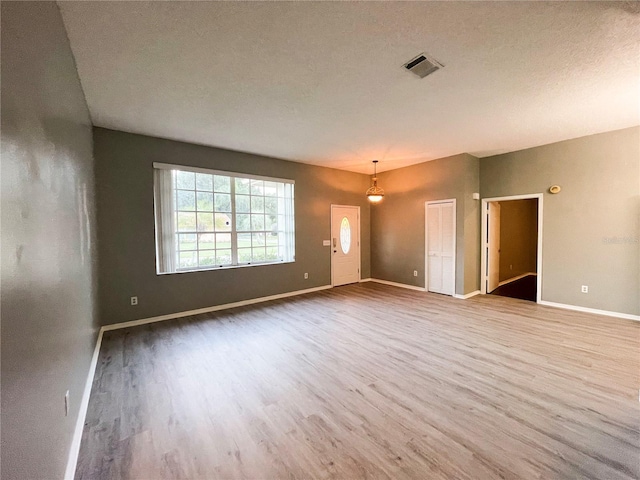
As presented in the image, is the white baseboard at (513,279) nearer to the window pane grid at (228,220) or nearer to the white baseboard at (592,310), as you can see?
the white baseboard at (592,310)

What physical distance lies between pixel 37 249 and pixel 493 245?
674 cm

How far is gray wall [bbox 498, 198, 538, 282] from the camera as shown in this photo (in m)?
6.56

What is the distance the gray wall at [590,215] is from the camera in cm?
388

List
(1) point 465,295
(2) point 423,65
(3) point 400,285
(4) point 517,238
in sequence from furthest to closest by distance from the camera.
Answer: (4) point 517,238 < (3) point 400,285 < (1) point 465,295 < (2) point 423,65

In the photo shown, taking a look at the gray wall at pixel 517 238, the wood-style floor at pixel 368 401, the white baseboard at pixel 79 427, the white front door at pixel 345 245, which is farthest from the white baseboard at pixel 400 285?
the white baseboard at pixel 79 427

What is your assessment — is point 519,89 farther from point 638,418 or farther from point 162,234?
point 162,234

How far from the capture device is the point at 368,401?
85.3 inches

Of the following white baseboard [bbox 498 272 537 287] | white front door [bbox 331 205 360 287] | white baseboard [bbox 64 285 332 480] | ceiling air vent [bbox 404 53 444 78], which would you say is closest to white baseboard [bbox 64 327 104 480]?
white baseboard [bbox 64 285 332 480]

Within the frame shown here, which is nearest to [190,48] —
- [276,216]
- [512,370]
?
[276,216]

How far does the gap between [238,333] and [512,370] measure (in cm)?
315

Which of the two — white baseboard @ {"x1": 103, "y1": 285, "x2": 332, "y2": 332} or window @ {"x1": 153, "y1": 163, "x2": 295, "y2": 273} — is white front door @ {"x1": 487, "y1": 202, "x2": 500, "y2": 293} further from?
window @ {"x1": 153, "y1": 163, "x2": 295, "y2": 273}

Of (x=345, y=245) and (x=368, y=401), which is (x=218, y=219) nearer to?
(x=345, y=245)

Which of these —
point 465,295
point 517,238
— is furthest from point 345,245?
point 517,238

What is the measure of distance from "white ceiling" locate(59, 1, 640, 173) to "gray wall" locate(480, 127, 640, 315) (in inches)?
19.6
